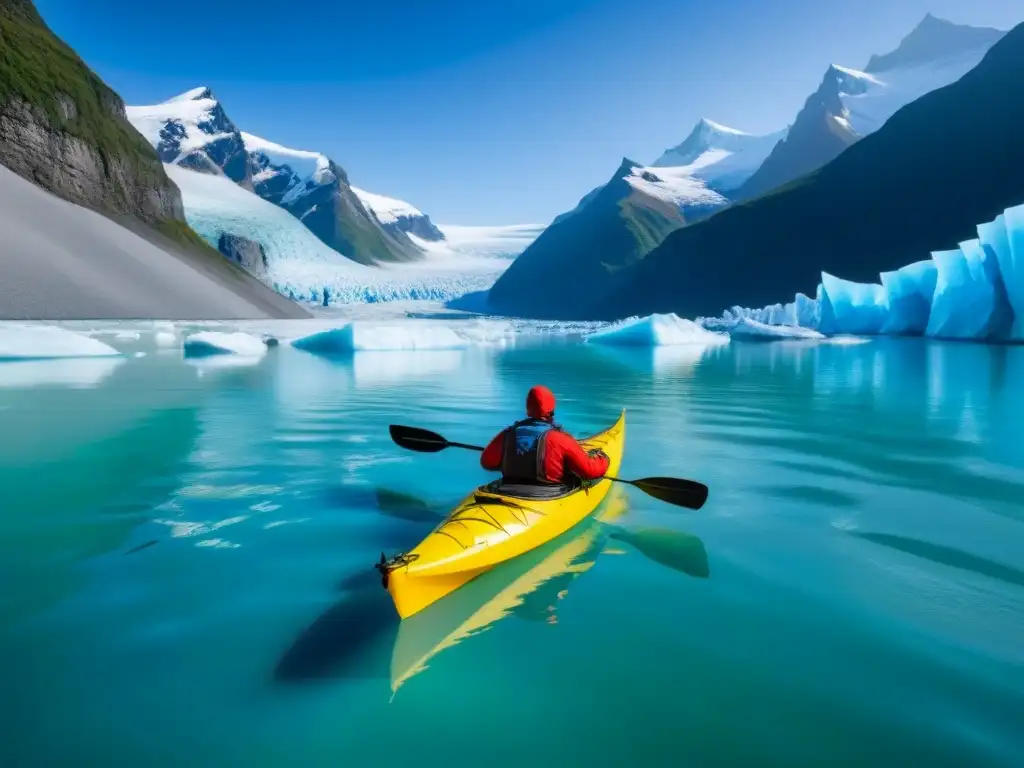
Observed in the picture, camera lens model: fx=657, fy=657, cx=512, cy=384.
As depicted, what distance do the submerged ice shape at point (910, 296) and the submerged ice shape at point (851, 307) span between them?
2.72ft

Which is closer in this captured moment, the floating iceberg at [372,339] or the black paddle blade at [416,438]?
the black paddle blade at [416,438]

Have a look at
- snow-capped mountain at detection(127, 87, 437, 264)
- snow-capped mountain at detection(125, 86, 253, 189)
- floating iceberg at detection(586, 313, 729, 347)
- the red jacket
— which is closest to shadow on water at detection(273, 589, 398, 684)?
the red jacket

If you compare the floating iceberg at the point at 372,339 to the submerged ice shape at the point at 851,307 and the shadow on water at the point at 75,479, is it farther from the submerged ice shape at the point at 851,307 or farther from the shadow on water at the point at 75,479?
the submerged ice shape at the point at 851,307

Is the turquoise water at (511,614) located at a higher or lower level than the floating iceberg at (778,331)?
lower

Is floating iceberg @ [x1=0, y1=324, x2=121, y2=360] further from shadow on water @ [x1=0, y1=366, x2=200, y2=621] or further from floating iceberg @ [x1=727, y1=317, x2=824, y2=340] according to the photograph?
floating iceberg @ [x1=727, y1=317, x2=824, y2=340]

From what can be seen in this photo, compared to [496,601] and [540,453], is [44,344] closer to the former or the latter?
[540,453]

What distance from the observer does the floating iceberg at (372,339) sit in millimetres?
28172

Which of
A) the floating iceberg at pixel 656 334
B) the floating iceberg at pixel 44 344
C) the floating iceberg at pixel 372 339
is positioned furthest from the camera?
the floating iceberg at pixel 656 334

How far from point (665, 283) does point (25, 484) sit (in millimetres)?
88146

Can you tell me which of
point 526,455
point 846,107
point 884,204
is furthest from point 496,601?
point 846,107

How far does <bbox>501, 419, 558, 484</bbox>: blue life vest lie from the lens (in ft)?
16.2

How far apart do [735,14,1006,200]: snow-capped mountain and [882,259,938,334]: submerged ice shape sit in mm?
97862

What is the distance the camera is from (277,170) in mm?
179625

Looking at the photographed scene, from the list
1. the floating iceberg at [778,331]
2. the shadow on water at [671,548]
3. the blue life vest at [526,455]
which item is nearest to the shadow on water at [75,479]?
the blue life vest at [526,455]
